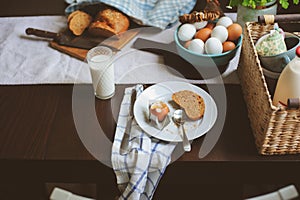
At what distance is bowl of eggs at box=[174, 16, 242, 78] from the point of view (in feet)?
3.58

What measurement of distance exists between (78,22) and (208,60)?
0.44 meters

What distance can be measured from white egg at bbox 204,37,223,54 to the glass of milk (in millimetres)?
256

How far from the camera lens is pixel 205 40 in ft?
3.69

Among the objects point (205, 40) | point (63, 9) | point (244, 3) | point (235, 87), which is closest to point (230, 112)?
point (235, 87)

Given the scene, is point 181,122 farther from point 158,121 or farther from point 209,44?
point 209,44

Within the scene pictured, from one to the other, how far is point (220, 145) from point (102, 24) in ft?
1.77

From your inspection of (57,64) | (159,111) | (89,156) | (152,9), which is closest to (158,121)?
(159,111)

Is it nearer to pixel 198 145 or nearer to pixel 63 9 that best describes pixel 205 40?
pixel 198 145

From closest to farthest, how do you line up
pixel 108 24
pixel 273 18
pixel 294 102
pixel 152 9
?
pixel 294 102, pixel 273 18, pixel 108 24, pixel 152 9

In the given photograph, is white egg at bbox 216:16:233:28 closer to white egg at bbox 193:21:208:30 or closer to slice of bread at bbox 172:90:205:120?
white egg at bbox 193:21:208:30

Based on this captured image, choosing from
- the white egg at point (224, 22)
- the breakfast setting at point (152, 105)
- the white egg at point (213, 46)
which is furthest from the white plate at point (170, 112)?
the white egg at point (224, 22)

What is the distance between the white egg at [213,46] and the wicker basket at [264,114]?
0.07 m

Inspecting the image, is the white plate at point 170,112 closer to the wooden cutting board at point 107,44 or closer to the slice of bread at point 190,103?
the slice of bread at point 190,103

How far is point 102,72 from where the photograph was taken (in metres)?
1.02
